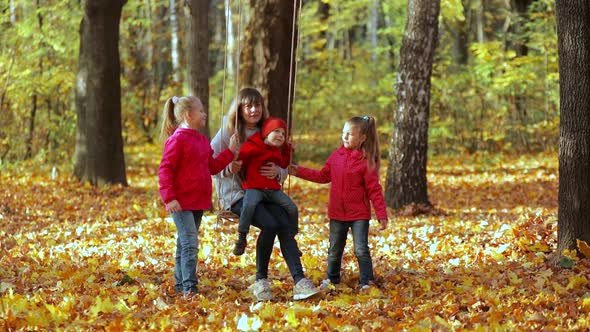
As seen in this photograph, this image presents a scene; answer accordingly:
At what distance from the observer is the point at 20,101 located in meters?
20.6

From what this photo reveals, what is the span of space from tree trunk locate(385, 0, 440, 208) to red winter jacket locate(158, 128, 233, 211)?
248 inches

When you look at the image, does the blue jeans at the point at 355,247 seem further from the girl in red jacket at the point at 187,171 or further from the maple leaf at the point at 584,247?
the maple leaf at the point at 584,247

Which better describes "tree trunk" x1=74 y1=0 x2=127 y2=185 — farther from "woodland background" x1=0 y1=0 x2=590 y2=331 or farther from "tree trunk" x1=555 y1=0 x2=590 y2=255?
"tree trunk" x1=555 y1=0 x2=590 y2=255

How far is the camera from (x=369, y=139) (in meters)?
7.09

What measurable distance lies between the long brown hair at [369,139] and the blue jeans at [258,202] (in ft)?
2.49

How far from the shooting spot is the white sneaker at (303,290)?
6492 millimetres

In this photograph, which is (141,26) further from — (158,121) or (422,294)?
(422,294)

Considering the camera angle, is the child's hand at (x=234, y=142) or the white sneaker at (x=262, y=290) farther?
the child's hand at (x=234, y=142)

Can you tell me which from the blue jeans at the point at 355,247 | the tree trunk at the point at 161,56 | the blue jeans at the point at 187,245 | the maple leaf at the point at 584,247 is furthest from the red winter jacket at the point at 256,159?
the tree trunk at the point at 161,56

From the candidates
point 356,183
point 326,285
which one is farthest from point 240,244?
point 356,183

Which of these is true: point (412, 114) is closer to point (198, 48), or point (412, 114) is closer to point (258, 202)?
point (198, 48)

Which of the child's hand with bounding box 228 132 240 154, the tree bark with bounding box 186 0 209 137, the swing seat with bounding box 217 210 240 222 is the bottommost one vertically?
the swing seat with bounding box 217 210 240 222

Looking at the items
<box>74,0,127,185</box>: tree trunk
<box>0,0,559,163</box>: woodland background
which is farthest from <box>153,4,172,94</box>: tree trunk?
<box>74,0,127,185</box>: tree trunk

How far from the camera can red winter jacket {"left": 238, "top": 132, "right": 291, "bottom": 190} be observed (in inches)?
267
